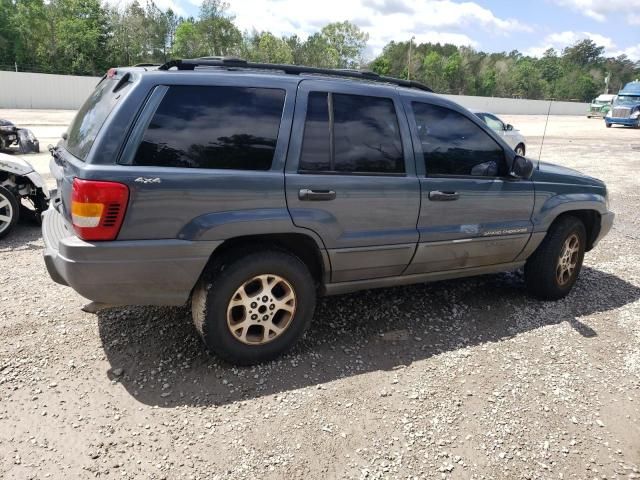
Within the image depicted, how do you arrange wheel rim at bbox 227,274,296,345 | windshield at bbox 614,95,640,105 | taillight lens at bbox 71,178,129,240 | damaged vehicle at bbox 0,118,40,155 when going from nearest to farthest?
1. taillight lens at bbox 71,178,129,240
2. wheel rim at bbox 227,274,296,345
3. damaged vehicle at bbox 0,118,40,155
4. windshield at bbox 614,95,640,105

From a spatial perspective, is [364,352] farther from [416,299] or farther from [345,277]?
[416,299]

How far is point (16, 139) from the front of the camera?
12.0m

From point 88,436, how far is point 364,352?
1883 mm

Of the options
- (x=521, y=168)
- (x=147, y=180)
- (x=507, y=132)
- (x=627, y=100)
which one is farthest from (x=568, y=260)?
(x=627, y=100)

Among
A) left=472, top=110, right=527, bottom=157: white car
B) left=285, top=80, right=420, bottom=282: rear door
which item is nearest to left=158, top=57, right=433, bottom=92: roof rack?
left=285, top=80, right=420, bottom=282: rear door

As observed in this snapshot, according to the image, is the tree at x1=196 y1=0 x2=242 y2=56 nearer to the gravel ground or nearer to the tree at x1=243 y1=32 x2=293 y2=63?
the tree at x1=243 y1=32 x2=293 y2=63

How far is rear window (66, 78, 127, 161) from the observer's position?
9.64 feet

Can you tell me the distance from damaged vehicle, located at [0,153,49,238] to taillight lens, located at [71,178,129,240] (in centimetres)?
355

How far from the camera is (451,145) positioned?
381 cm

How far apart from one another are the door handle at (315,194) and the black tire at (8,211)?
423 centimetres

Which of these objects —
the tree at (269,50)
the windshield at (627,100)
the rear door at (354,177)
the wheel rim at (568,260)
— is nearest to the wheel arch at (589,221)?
the wheel rim at (568,260)

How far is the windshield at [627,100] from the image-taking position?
34906mm

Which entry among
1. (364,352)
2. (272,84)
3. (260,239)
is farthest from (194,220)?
(364,352)

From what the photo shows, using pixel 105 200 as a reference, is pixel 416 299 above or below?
below
